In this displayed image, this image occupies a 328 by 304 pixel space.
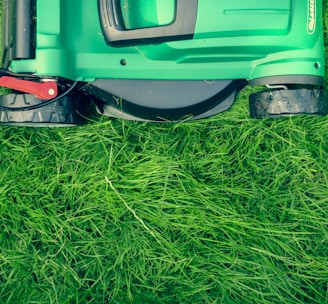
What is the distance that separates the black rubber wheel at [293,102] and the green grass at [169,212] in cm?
25

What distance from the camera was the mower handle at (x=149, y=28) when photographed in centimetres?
159

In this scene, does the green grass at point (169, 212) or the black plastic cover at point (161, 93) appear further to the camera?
the green grass at point (169, 212)

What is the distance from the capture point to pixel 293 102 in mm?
1702

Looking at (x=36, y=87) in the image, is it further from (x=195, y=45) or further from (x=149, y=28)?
(x=195, y=45)

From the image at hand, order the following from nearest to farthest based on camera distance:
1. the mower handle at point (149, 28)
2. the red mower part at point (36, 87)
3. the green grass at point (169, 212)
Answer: the mower handle at point (149, 28), the red mower part at point (36, 87), the green grass at point (169, 212)

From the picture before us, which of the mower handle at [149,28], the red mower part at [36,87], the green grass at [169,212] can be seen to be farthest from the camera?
the green grass at [169,212]

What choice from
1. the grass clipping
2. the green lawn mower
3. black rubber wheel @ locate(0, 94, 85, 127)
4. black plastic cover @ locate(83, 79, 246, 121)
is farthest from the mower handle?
the grass clipping

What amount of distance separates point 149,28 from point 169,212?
2.45 ft

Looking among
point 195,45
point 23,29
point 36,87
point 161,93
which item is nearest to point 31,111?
point 36,87

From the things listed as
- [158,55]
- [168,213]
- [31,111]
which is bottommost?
[168,213]

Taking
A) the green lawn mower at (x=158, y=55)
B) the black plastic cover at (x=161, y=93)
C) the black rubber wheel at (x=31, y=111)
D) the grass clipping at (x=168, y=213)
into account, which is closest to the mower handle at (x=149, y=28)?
the green lawn mower at (x=158, y=55)

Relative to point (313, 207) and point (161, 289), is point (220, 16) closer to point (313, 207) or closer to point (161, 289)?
point (313, 207)

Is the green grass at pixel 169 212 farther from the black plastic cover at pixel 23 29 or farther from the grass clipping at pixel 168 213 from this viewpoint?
the black plastic cover at pixel 23 29

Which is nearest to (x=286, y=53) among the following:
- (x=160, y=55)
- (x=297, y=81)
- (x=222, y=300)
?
(x=297, y=81)
